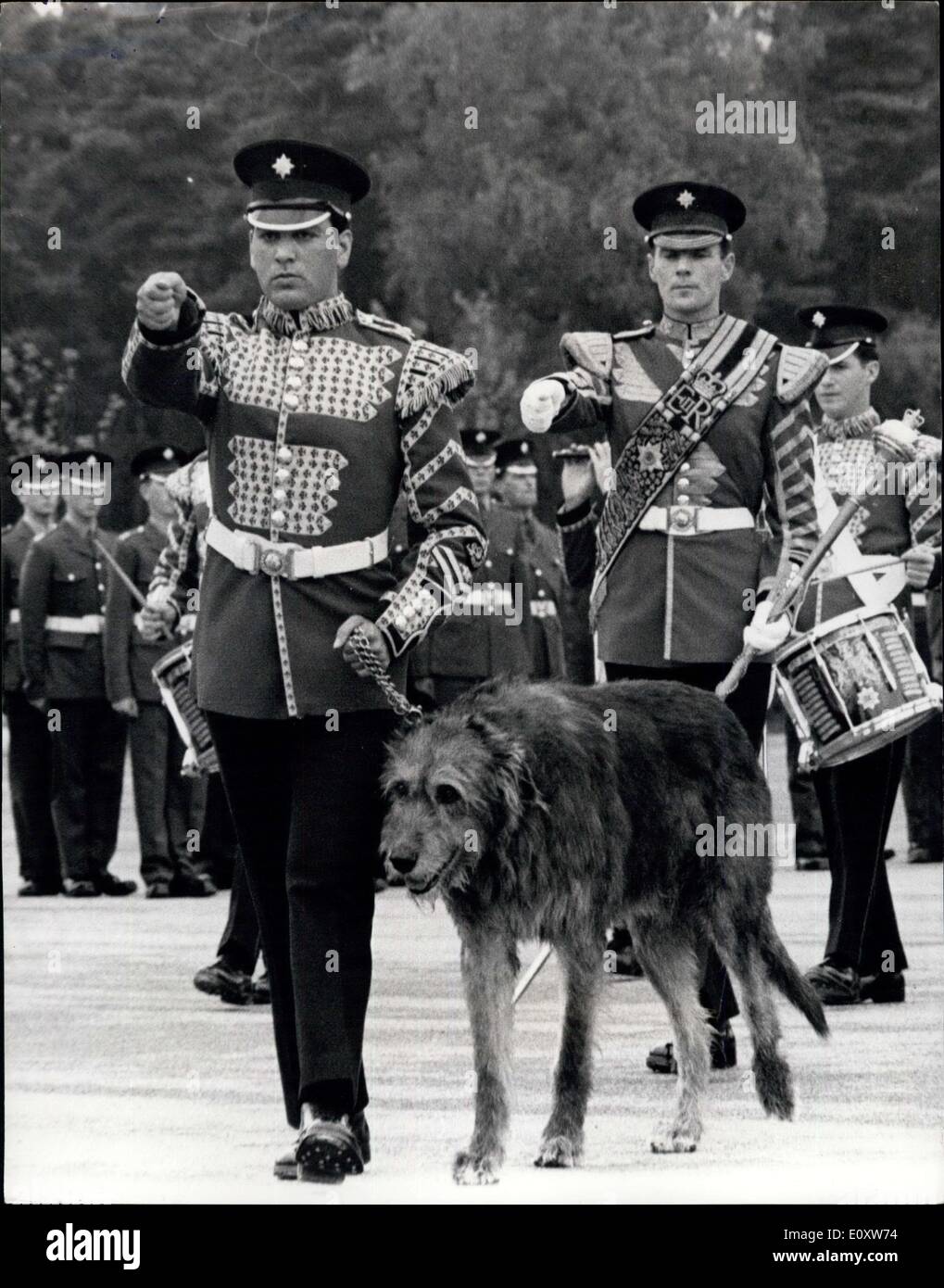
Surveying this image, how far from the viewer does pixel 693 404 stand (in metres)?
8.19

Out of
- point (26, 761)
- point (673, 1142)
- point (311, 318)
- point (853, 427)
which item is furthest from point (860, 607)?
point (26, 761)

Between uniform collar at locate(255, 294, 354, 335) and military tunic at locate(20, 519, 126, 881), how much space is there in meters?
8.66

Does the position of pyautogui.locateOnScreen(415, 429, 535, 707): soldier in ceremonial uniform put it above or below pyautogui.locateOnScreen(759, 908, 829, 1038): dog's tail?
below

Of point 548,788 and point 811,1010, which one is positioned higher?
point 548,788

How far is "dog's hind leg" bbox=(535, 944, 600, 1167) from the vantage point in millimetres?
7086

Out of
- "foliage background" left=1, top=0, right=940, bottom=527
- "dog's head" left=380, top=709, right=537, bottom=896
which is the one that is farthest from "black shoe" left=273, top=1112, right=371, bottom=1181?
"foliage background" left=1, top=0, right=940, bottom=527

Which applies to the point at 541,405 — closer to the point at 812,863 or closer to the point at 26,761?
the point at 812,863

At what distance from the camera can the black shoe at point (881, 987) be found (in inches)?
394

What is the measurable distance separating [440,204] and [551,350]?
2590 millimetres

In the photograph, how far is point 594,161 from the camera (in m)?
21.7

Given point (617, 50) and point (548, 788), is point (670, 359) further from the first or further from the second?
point (617, 50)

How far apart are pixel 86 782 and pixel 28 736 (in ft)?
1.79

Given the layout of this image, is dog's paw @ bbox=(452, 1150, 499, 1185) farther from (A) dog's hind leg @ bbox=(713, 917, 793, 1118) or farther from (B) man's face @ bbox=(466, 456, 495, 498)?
(B) man's face @ bbox=(466, 456, 495, 498)
